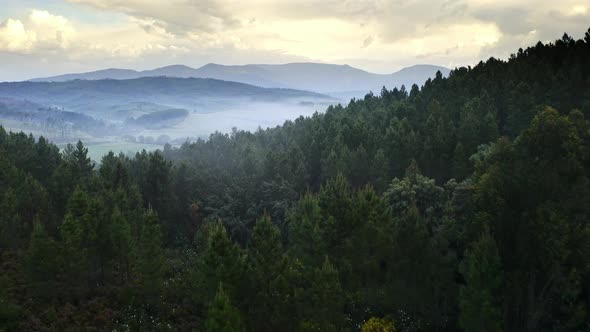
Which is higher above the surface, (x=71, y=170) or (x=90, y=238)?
(x=71, y=170)

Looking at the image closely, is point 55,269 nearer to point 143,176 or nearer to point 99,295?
point 99,295

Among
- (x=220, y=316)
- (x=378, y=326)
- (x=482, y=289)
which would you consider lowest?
(x=378, y=326)

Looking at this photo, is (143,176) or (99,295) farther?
(143,176)

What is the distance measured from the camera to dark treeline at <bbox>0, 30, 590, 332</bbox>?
29.2m

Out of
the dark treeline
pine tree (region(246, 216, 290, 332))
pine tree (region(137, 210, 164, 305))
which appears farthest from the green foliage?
pine tree (region(137, 210, 164, 305))

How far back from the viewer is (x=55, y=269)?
1526 inches

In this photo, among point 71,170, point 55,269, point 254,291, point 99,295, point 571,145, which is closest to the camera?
point 571,145

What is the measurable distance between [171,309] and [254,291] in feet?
42.1

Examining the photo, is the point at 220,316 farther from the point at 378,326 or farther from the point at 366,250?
the point at 366,250

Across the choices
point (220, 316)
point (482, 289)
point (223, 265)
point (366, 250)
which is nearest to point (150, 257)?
Answer: point (223, 265)

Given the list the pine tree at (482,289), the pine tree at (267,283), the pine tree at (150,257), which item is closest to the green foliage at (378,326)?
the pine tree at (482,289)

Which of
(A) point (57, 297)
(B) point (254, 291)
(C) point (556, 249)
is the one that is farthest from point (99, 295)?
(C) point (556, 249)

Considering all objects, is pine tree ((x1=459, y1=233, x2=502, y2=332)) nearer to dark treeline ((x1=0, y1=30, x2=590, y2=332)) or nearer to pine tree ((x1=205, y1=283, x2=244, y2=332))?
dark treeline ((x1=0, y1=30, x2=590, y2=332))

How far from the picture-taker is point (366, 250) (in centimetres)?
3766
